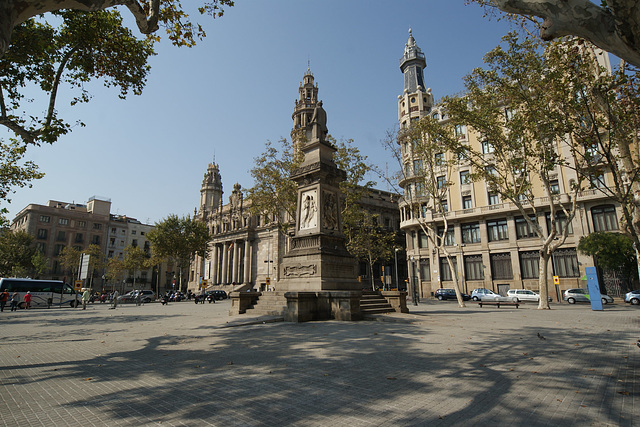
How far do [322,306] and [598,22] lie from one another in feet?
36.9

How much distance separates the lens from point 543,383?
5066 millimetres

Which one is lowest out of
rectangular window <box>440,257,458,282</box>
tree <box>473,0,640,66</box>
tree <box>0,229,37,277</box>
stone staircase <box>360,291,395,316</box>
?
stone staircase <box>360,291,395,316</box>

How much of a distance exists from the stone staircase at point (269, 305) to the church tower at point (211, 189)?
73222 mm

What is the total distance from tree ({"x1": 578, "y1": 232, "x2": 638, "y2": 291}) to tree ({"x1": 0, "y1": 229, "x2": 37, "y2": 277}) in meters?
72.2

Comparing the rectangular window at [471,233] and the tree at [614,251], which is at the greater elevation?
the rectangular window at [471,233]

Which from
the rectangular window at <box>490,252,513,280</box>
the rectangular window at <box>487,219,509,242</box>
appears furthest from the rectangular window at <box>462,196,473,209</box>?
the rectangular window at <box>490,252,513,280</box>

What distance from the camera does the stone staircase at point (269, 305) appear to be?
46.4 feet

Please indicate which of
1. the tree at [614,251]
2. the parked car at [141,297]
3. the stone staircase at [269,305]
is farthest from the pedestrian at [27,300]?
the tree at [614,251]

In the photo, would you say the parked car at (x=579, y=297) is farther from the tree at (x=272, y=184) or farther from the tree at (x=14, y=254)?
the tree at (x=14, y=254)

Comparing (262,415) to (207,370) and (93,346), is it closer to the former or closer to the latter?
(207,370)

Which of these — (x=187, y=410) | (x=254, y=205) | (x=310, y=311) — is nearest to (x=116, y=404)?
(x=187, y=410)

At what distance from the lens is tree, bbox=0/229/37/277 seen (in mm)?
51594

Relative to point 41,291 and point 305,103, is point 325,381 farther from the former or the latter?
point 305,103

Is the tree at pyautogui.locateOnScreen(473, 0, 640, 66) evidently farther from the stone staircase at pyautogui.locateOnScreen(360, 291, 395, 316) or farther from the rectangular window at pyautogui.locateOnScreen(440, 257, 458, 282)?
the rectangular window at pyautogui.locateOnScreen(440, 257, 458, 282)
